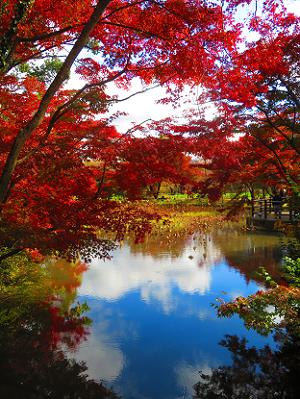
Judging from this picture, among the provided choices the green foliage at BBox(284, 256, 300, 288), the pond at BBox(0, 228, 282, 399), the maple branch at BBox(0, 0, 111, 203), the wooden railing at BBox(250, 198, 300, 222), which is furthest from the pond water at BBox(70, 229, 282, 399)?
the maple branch at BBox(0, 0, 111, 203)

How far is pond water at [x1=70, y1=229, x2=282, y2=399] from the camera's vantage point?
6.32 m

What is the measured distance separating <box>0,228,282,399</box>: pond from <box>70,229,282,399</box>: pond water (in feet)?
0.07

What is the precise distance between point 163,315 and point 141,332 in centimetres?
105

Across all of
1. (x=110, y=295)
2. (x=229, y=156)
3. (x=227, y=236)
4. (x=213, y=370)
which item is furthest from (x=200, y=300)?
(x=227, y=236)

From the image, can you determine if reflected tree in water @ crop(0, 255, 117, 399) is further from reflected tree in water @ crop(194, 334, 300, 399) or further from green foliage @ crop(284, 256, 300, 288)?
green foliage @ crop(284, 256, 300, 288)

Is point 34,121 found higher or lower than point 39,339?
higher

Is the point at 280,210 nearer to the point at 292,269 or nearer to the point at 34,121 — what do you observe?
the point at 292,269

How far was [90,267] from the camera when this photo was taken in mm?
13562

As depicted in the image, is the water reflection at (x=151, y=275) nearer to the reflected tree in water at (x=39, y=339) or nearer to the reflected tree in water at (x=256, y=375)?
the reflected tree in water at (x=39, y=339)

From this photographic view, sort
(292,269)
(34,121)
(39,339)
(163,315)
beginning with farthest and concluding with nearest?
(163,315) → (39,339) → (292,269) → (34,121)

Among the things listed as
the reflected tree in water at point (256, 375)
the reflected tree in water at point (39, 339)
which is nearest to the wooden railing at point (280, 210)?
the reflected tree in water at point (256, 375)

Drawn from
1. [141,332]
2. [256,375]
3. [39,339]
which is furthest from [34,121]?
[256,375]

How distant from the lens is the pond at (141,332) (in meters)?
6.11

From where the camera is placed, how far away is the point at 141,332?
26.2 ft
